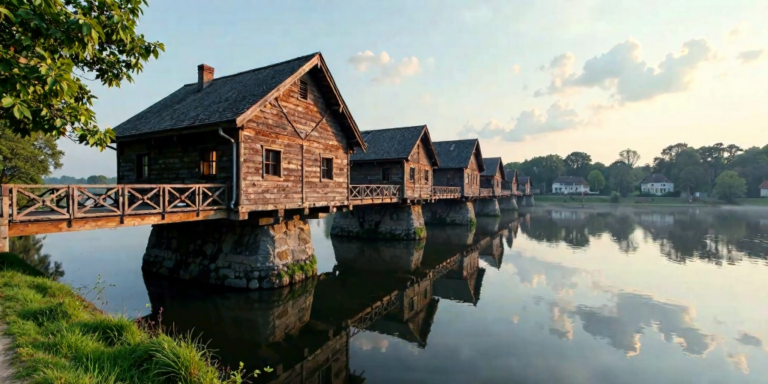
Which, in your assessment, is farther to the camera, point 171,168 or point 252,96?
point 171,168

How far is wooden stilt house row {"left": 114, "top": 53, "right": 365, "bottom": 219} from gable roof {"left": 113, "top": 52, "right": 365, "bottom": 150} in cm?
5

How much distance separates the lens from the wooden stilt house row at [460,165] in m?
40.1

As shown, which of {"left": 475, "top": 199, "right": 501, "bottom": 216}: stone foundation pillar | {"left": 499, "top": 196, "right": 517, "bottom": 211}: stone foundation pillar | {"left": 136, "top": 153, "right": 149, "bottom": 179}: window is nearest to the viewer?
{"left": 136, "top": 153, "right": 149, "bottom": 179}: window

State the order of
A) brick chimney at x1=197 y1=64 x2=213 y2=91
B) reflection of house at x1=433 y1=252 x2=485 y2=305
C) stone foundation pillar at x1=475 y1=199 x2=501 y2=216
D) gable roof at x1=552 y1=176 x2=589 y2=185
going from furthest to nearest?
1. gable roof at x1=552 y1=176 x2=589 y2=185
2. stone foundation pillar at x1=475 y1=199 x2=501 y2=216
3. brick chimney at x1=197 y1=64 x2=213 y2=91
4. reflection of house at x1=433 y1=252 x2=485 y2=305

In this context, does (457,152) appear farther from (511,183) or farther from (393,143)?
(511,183)

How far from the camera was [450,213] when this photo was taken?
40625mm

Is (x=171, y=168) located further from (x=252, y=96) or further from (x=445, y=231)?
(x=445, y=231)

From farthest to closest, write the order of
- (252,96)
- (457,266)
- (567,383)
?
1. (457,266)
2. (252,96)
3. (567,383)

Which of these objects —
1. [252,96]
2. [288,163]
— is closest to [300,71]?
[252,96]

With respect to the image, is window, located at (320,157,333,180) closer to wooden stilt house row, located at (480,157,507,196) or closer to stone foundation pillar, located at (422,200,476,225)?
stone foundation pillar, located at (422,200,476,225)

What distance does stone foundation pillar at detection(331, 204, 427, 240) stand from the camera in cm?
2809

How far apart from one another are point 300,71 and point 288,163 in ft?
12.9

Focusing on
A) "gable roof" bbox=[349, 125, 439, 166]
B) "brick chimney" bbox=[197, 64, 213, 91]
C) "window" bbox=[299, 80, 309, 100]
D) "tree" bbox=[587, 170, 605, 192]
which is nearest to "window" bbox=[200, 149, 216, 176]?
"window" bbox=[299, 80, 309, 100]

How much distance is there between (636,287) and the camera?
16594 mm
